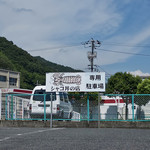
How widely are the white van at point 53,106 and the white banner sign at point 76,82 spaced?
0.54 m

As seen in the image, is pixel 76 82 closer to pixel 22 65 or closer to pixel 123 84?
pixel 123 84

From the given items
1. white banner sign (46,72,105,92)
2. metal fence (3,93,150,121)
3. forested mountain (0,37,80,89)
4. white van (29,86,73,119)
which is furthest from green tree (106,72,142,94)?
forested mountain (0,37,80,89)

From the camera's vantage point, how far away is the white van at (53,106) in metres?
16.2

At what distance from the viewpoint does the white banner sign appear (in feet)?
54.7

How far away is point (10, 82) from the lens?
76.1 metres

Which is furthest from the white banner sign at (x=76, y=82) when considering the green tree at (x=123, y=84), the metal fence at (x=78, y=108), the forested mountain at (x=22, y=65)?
the forested mountain at (x=22, y=65)

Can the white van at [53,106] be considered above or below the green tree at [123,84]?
below

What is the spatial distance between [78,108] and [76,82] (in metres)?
1.56

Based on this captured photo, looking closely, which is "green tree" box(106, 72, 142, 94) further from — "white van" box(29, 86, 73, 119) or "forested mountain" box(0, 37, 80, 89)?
"forested mountain" box(0, 37, 80, 89)

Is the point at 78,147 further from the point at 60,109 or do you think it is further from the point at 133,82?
the point at 133,82

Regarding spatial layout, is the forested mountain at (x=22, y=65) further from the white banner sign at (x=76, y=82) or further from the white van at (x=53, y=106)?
the white van at (x=53, y=106)

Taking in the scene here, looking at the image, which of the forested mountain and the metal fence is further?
the forested mountain

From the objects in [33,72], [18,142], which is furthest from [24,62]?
[18,142]

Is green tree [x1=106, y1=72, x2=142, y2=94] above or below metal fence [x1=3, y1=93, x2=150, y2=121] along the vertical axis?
above
